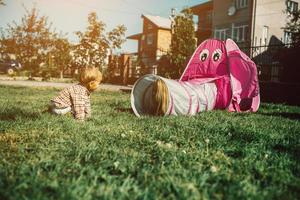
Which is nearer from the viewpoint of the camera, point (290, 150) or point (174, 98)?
point (290, 150)

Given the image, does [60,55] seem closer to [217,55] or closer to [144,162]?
[217,55]

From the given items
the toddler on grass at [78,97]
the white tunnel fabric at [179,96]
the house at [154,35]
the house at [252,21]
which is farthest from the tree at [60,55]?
the toddler on grass at [78,97]

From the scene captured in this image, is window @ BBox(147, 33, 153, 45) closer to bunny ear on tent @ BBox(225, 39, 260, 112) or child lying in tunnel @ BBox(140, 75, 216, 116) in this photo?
bunny ear on tent @ BBox(225, 39, 260, 112)

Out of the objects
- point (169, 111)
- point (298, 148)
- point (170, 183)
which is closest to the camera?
point (170, 183)

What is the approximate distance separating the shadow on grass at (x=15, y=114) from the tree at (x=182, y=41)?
469 inches

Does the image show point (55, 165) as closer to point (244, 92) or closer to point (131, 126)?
point (131, 126)

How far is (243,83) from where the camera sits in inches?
319

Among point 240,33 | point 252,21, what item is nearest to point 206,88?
point 252,21

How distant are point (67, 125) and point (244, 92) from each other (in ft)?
16.5

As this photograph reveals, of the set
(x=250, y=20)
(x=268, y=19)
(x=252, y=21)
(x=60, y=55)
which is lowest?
(x=60, y=55)

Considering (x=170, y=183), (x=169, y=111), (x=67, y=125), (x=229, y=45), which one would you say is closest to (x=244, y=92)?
(x=229, y=45)

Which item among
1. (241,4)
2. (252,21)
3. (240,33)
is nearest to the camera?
(252,21)

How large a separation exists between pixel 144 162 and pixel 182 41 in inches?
662

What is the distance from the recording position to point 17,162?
2684mm
